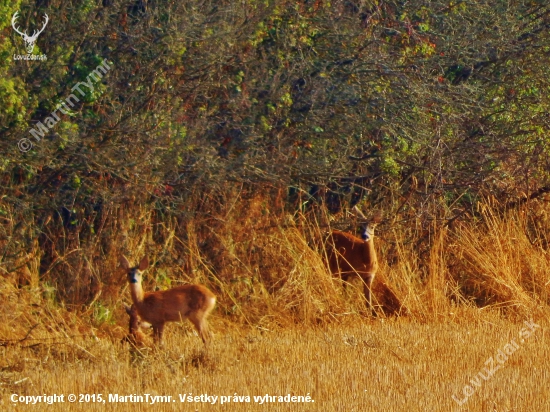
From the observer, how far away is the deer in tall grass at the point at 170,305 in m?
9.60

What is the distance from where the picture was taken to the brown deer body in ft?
38.6

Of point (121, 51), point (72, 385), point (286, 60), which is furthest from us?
point (286, 60)

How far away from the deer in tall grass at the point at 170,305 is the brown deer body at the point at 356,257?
8.49 feet

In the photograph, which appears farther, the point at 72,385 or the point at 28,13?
the point at 28,13

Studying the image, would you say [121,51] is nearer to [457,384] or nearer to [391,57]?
[391,57]

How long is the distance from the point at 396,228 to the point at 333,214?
86 centimetres

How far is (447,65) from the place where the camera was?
41.7 ft

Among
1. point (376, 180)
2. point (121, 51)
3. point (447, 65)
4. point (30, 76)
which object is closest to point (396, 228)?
point (376, 180)

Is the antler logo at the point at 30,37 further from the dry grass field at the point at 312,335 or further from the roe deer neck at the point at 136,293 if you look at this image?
the roe deer neck at the point at 136,293

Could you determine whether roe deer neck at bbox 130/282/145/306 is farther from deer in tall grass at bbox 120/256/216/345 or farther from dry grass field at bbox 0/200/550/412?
dry grass field at bbox 0/200/550/412

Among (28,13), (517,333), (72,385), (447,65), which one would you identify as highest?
(28,13)

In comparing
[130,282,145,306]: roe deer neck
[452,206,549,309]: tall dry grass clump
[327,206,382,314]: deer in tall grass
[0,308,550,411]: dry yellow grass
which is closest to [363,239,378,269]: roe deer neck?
[327,206,382,314]: deer in tall grass

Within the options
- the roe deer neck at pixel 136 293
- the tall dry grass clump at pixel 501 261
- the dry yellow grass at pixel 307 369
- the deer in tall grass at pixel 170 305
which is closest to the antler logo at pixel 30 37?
the deer in tall grass at pixel 170 305

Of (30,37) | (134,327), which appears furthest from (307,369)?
(30,37)
